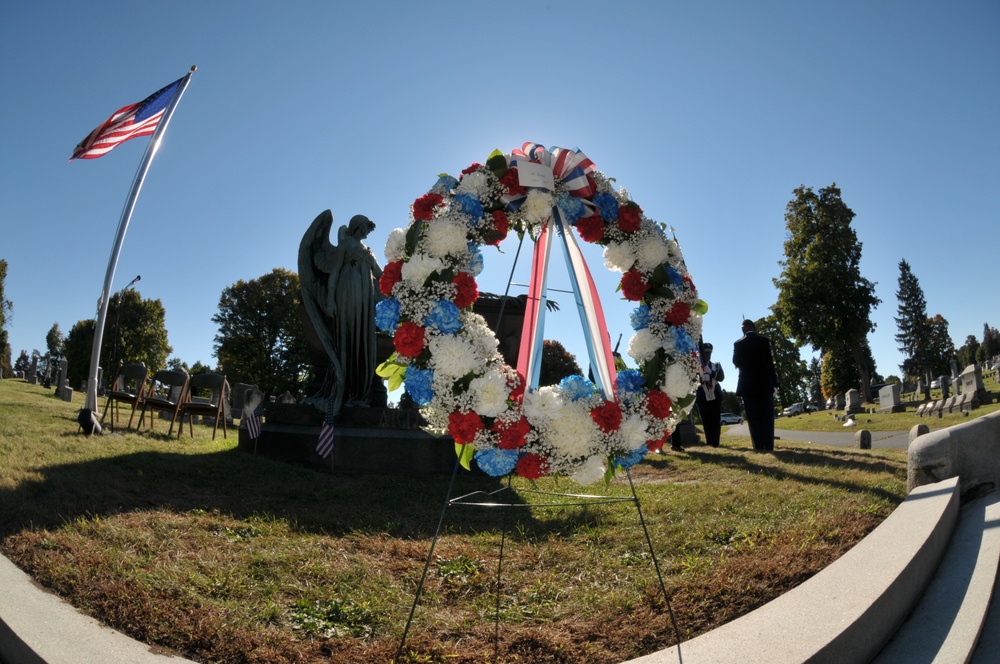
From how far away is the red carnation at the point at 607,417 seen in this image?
3.64 meters

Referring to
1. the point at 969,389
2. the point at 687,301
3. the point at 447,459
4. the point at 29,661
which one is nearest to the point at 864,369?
the point at 969,389

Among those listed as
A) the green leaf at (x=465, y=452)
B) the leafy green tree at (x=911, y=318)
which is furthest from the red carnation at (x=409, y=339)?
the leafy green tree at (x=911, y=318)

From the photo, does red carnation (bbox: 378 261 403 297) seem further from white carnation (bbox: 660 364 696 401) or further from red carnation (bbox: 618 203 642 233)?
white carnation (bbox: 660 364 696 401)

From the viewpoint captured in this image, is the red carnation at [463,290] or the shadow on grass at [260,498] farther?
the shadow on grass at [260,498]

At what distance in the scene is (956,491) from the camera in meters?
5.12

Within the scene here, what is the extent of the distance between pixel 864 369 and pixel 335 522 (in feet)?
124

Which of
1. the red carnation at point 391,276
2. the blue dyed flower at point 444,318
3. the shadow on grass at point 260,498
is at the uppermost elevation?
the red carnation at point 391,276

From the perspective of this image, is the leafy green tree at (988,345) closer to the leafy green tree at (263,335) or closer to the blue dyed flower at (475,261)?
the leafy green tree at (263,335)

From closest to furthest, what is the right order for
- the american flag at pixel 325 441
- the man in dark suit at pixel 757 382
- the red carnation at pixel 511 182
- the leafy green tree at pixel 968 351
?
the red carnation at pixel 511 182, the american flag at pixel 325 441, the man in dark suit at pixel 757 382, the leafy green tree at pixel 968 351

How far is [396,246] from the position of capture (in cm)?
398

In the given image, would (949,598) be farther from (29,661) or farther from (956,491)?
(29,661)

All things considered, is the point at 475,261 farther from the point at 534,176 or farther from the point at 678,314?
the point at 678,314

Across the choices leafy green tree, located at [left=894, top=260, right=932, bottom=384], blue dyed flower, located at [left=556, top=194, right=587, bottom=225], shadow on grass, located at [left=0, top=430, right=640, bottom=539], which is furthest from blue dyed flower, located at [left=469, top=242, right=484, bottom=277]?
leafy green tree, located at [left=894, top=260, right=932, bottom=384]

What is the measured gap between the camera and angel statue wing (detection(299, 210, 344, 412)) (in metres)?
8.62
